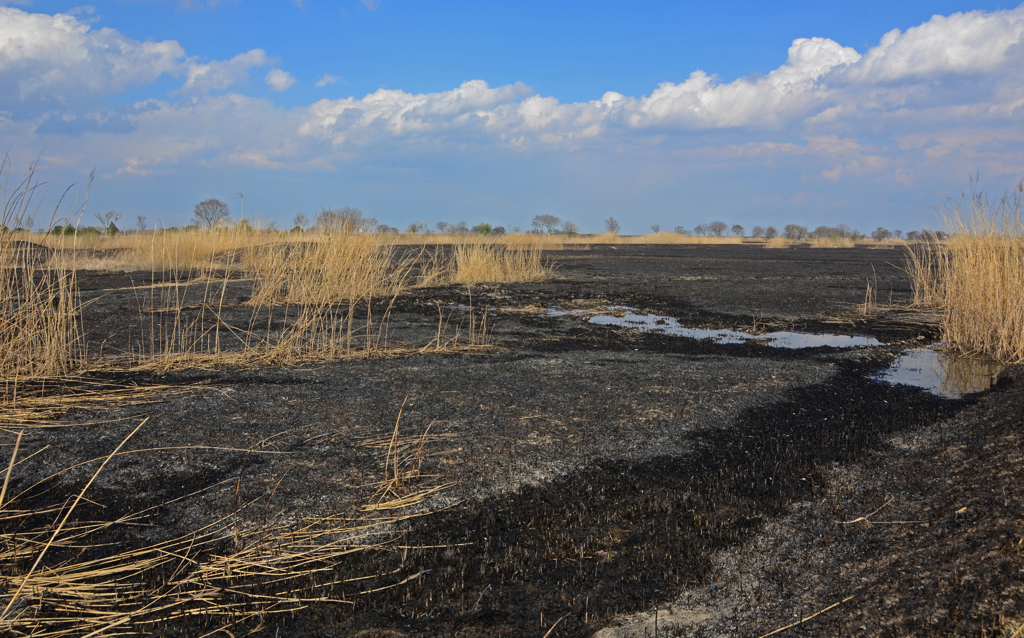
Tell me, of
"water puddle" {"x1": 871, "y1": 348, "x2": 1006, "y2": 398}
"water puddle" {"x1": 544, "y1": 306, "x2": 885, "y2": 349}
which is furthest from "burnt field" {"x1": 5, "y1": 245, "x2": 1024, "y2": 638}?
"water puddle" {"x1": 544, "y1": 306, "x2": 885, "y2": 349}

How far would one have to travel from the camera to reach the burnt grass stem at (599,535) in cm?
226

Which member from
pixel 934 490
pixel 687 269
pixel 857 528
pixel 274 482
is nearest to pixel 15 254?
pixel 274 482

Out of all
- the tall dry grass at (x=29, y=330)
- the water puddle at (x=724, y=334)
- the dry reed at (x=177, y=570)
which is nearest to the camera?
the dry reed at (x=177, y=570)

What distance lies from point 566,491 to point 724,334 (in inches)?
221

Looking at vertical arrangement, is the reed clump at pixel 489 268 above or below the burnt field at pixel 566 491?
above

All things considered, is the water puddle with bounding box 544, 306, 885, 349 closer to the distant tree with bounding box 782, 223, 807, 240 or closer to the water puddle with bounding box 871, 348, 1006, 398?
the water puddle with bounding box 871, 348, 1006, 398

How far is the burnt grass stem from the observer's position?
2.26 m

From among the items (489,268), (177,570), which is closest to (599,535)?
(177,570)

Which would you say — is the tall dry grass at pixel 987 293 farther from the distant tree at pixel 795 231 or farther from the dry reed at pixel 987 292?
the distant tree at pixel 795 231

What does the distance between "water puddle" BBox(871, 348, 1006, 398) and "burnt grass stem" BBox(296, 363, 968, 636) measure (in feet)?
5.35

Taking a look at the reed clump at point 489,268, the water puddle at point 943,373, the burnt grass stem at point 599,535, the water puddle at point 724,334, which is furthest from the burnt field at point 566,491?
the reed clump at point 489,268

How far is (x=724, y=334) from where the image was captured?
27.0ft

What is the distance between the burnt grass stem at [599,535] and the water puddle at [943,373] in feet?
5.35

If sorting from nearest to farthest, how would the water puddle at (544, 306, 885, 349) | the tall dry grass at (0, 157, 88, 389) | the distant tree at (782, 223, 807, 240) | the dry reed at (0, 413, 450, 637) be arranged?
the dry reed at (0, 413, 450, 637), the tall dry grass at (0, 157, 88, 389), the water puddle at (544, 306, 885, 349), the distant tree at (782, 223, 807, 240)
